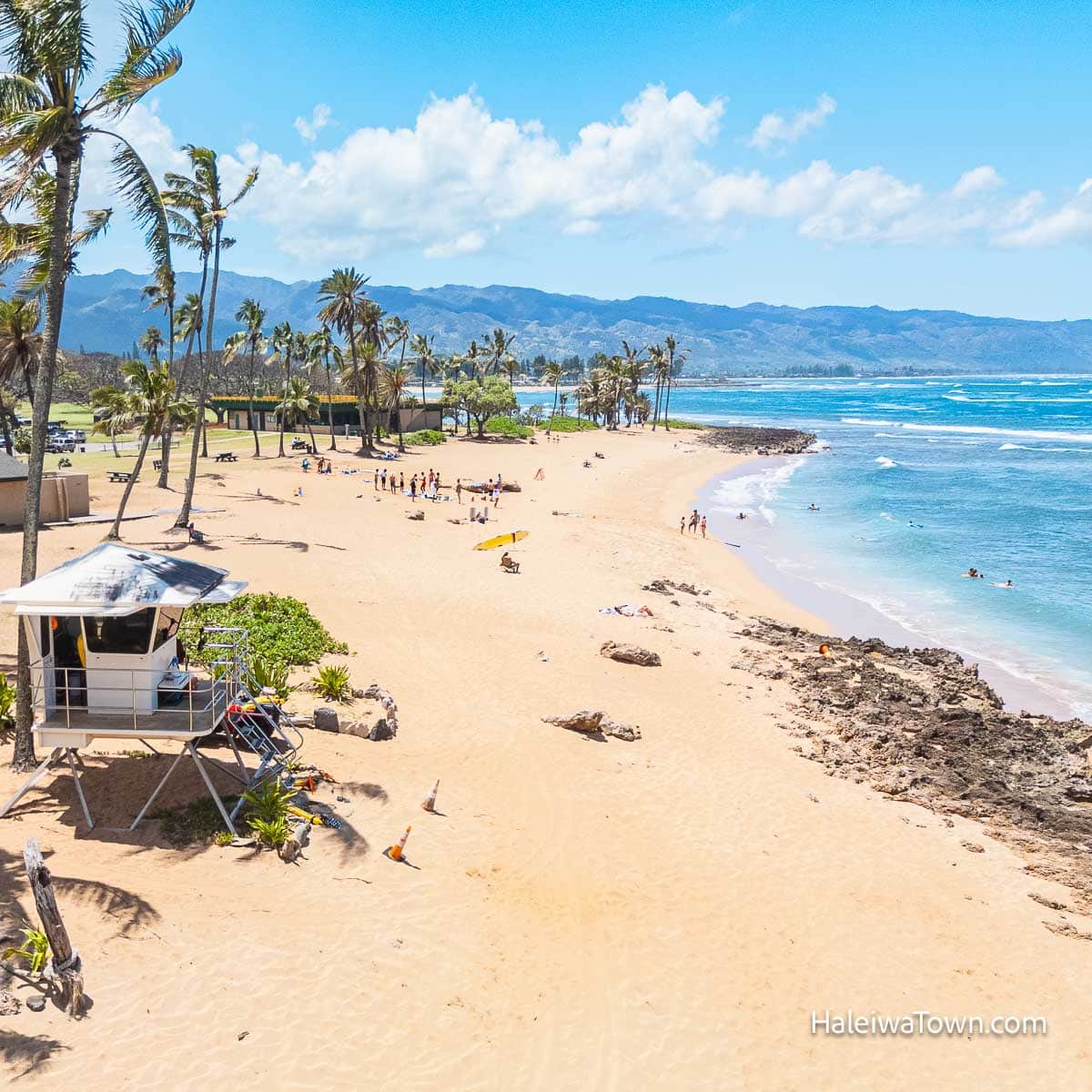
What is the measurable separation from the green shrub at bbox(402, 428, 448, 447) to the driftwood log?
2395 inches

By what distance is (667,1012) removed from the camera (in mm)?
9102

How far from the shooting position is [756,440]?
96625 mm

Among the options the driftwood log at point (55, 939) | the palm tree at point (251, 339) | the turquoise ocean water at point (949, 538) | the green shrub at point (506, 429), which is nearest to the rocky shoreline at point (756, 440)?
the turquoise ocean water at point (949, 538)

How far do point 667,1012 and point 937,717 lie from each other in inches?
474

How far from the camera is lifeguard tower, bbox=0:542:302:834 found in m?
10.1

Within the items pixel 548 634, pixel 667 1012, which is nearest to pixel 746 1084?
pixel 667 1012

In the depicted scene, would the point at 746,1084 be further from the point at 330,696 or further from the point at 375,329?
the point at 375,329

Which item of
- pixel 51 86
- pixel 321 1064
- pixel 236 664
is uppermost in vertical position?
pixel 51 86

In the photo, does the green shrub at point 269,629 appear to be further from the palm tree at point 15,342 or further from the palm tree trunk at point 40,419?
the palm tree at point 15,342

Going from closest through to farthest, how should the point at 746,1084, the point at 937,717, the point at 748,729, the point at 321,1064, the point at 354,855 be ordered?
the point at 321,1064
the point at 746,1084
the point at 354,855
the point at 748,729
the point at 937,717

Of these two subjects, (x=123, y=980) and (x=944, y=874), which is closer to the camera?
(x=123, y=980)

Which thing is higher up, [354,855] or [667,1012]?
[354,855]

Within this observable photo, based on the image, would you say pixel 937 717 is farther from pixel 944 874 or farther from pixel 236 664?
pixel 236 664

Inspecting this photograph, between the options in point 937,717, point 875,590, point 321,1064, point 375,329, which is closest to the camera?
point 321,1064
